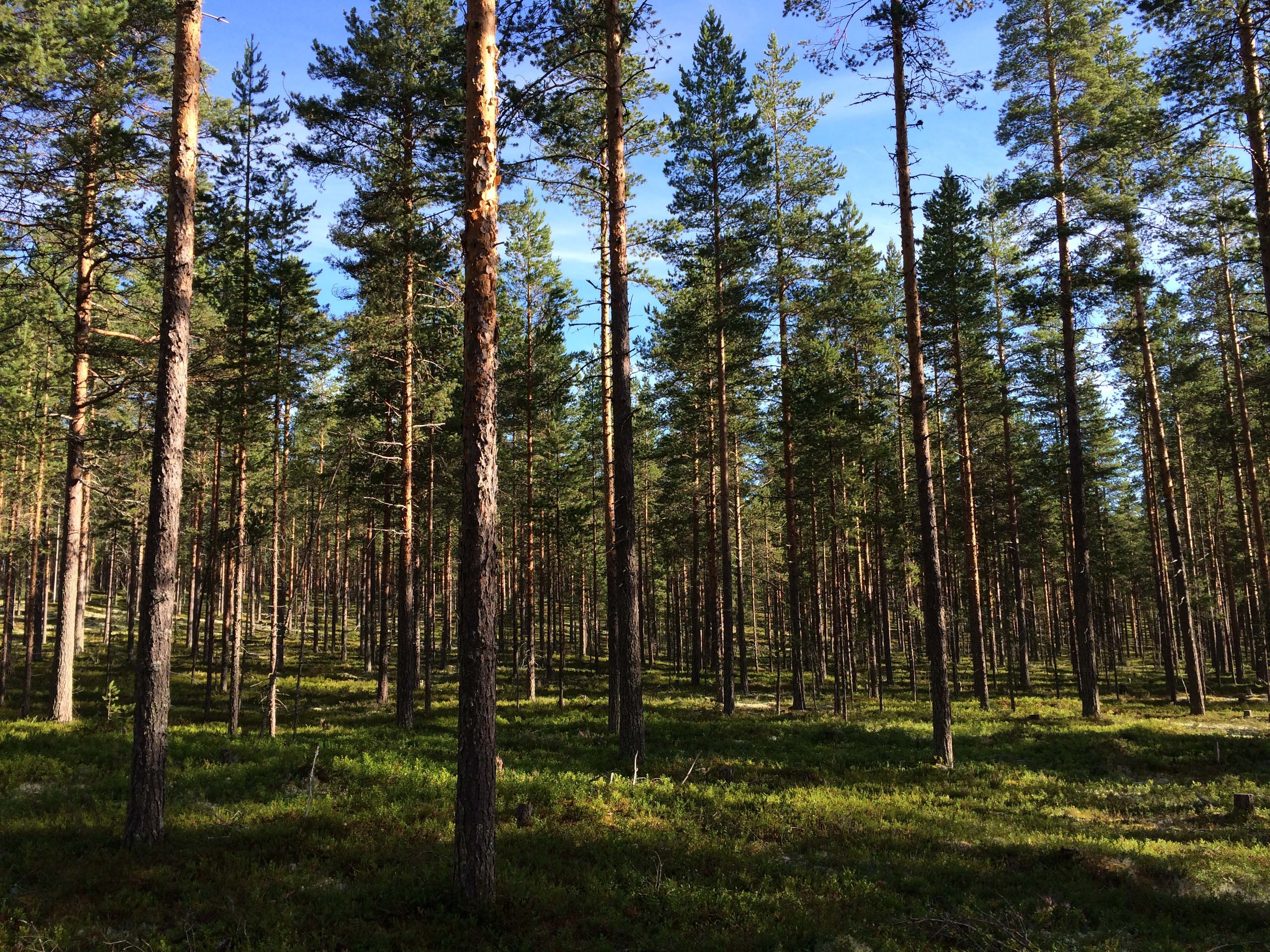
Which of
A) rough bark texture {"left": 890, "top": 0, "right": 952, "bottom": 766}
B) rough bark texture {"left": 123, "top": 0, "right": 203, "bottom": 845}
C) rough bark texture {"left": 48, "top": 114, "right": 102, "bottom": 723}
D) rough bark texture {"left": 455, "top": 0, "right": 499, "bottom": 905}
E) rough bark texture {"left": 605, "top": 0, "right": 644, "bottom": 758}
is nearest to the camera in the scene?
rough bark texture {"left": 455, "top": 0, "right": 499, "bottom": 905}

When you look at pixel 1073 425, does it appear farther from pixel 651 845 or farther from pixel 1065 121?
pixel 651 845

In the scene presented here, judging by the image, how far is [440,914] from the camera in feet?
21.1

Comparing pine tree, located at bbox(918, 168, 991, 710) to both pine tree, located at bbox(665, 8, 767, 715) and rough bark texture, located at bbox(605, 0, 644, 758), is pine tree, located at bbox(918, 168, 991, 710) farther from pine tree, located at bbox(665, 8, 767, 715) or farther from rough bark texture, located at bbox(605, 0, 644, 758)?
rough bark texture, located at bbox(605, 0, 644, 758)

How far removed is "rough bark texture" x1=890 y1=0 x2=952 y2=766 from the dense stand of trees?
9 cm

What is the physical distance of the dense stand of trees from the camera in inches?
415

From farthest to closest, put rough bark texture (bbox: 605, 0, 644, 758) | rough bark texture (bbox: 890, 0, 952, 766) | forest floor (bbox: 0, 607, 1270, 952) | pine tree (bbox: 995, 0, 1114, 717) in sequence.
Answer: pine tree (bbox: 995, 0, 1114, 717), rough bark texture (bbox: 890, 0, 952, 766), rough bark texture (bbox: 605, 0, 644, 758), forest floor (bbox: 0, 607, 1270, 952)

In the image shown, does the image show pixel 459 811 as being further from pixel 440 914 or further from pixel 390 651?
pixel 390 651

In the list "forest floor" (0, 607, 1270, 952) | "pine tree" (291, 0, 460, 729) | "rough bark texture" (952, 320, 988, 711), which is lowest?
"forest floor" (0, 607, 1270, 952)

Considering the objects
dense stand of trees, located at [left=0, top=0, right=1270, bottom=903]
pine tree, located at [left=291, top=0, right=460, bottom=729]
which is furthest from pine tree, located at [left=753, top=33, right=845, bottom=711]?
pine tree, located at [left=291, top=0, right=460, bottom=729]

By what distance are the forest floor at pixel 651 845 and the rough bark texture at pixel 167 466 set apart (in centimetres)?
88

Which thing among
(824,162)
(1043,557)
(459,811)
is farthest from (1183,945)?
(1043,557)

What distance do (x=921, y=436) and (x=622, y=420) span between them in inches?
263

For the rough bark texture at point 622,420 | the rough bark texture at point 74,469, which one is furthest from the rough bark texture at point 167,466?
the rough bark texture at point 74,469

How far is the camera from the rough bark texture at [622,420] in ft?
39.8
